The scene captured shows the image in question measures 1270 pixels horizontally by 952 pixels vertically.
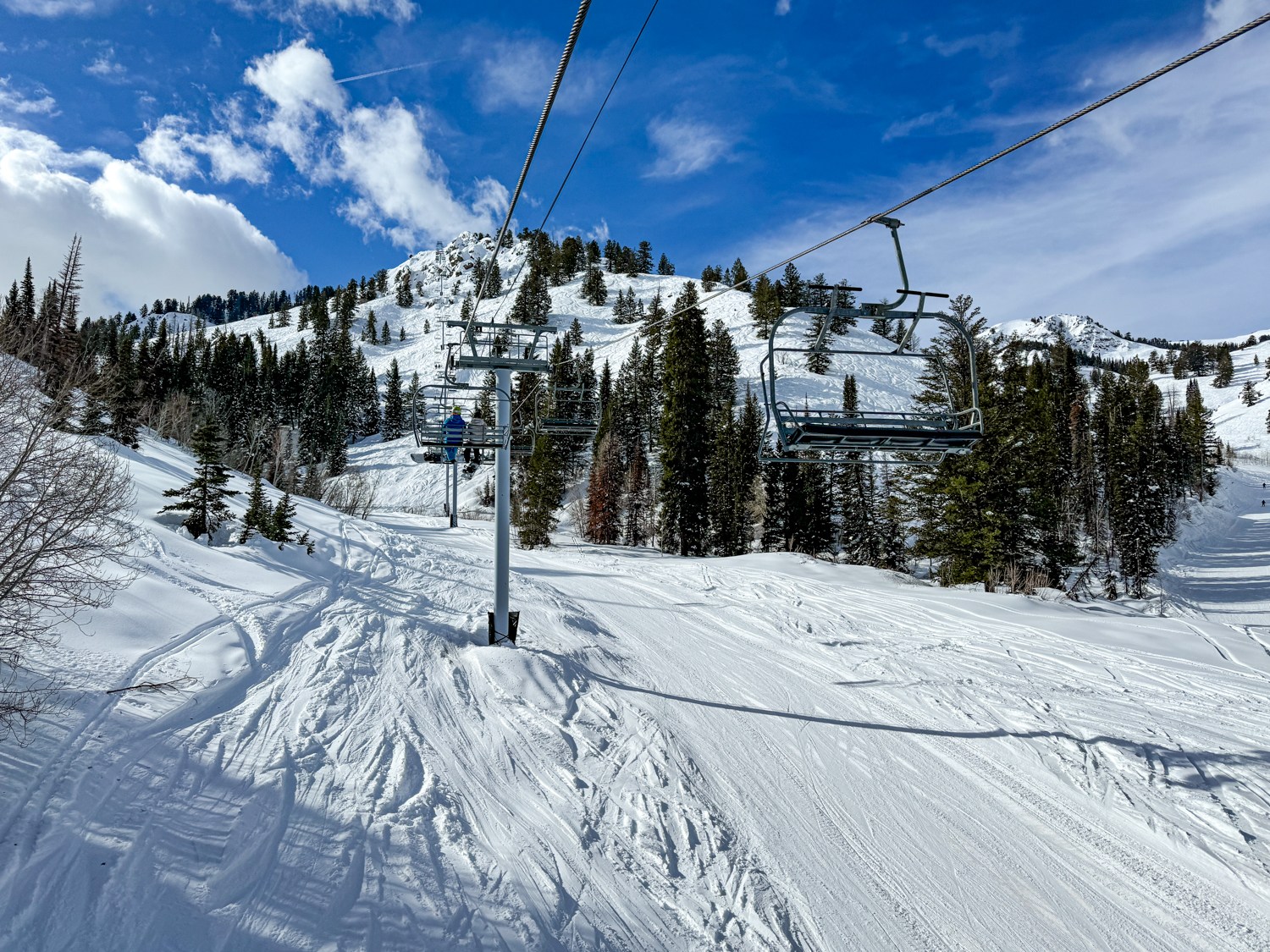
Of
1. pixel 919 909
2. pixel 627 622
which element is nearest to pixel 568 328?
pixel 627 622

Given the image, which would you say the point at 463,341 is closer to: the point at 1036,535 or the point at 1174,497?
the point at 1036,535

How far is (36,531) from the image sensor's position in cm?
642

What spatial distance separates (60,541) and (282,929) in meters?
5.93

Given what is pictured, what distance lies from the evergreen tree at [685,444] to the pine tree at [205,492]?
61.0 ft

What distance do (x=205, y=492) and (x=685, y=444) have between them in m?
19.5

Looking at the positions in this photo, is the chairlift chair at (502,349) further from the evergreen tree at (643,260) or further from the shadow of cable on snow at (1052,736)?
the evergreen tree at (643,260)

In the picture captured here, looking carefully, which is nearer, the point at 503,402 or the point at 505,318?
the point at 503,402

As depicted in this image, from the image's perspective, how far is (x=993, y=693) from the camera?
8203 mm

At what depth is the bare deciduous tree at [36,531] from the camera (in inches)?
239

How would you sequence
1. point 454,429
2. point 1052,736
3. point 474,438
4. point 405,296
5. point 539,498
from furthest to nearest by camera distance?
point 405,296 < point 539,498 < point 454,429 < point 474,438 < point 1052,736

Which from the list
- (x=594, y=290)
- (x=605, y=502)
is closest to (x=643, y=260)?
(x=594, y=290)

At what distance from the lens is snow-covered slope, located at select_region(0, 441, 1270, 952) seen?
13.6 ft

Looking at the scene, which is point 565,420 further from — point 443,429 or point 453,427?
point 443,429

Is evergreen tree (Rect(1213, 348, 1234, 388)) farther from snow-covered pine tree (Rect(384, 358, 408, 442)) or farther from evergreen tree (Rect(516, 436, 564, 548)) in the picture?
snow-covered pine tree (Rect(384, 358, 408, 442))
